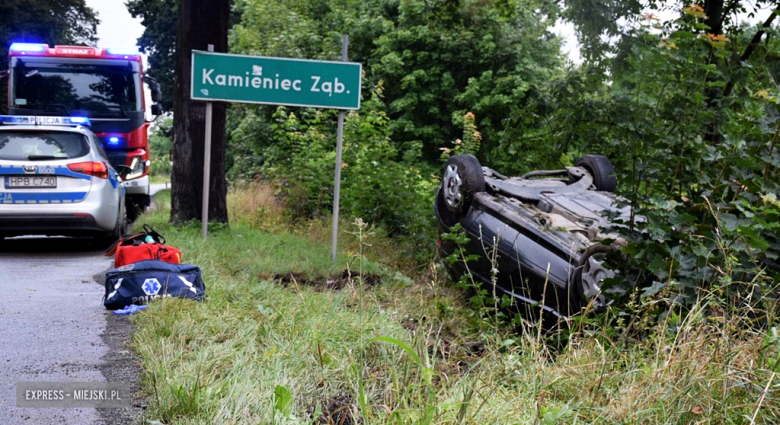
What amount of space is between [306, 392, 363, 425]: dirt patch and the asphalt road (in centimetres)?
96

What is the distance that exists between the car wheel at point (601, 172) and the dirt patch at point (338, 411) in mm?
5277

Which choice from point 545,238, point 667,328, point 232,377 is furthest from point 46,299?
point 667,328

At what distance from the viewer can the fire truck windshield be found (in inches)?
660

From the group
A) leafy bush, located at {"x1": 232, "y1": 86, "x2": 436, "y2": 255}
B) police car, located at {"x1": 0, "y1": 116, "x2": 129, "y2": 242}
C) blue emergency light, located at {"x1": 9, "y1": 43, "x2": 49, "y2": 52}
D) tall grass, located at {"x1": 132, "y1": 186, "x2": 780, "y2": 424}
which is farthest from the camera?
blue emergency light, located at {"x1": 9, "y1": 43, "x2": 49, "y2": 52}

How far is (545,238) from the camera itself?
6.74 meters

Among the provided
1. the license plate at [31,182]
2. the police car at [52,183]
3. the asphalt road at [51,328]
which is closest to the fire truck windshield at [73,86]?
the police car at [52,183]

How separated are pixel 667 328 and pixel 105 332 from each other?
3.48 metres

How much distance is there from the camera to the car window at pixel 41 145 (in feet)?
33.8

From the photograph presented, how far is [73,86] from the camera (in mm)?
16766

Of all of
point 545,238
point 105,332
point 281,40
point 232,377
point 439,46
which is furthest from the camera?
point 439,46

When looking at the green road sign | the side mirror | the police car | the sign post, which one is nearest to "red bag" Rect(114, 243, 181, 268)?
the sign post

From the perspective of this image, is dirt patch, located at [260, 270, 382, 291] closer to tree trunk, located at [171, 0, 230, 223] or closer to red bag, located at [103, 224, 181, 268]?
red bag, located at [103, 224, 181, 268]

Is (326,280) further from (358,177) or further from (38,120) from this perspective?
(38,120)

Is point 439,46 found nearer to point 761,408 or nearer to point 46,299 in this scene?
point 46,299
